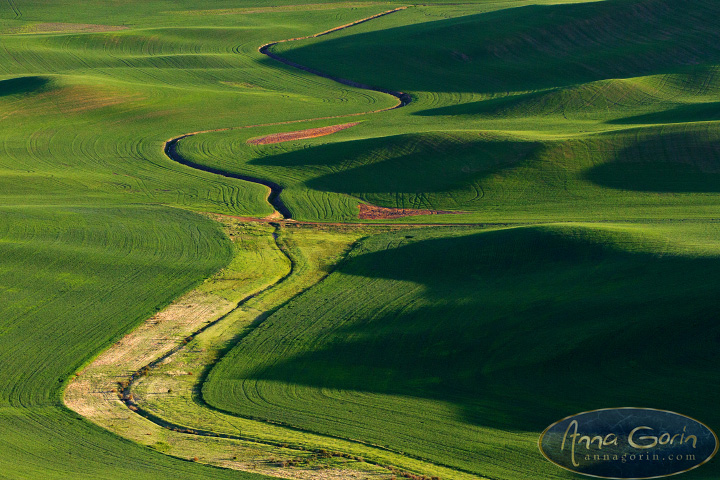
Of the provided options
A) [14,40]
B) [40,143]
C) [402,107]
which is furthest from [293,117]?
[14,40]

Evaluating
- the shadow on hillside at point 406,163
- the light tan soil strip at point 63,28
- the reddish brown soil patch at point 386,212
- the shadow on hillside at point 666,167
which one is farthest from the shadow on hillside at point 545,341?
the light tan soil strip at point 63,28

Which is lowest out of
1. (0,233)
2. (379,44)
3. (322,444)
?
(322,444)

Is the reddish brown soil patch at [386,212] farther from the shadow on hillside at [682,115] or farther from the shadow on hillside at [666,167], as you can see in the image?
the shadow on hillside at [682,115]

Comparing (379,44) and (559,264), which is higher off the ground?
(379,44)

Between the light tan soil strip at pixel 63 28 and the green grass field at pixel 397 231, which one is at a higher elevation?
the light tan soil strip at pixel 63 28

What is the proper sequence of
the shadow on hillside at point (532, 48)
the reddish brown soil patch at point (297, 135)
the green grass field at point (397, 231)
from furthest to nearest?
1. the shadow on hillside at point (532, 48)
2. the reddish brown soil patch at point (297, 135)
3. the green grass field at point (397, 231)

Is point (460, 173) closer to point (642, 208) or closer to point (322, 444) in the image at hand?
point (642, 208)

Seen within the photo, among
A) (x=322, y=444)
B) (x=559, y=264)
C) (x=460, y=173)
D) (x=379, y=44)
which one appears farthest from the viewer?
(x=379, y=44)
